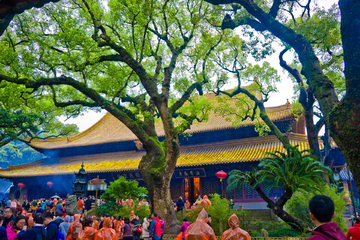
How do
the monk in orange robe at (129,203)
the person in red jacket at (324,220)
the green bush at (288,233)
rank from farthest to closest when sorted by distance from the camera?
the monk in orange robe at (129,203), the green bush at (288,233), the person in red jacket at (324,220)

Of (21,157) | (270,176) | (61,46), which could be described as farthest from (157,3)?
(21,157)

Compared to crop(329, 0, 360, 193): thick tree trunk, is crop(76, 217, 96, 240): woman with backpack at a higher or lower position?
lower

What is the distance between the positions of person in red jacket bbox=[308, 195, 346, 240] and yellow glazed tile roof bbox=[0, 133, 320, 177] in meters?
13.8

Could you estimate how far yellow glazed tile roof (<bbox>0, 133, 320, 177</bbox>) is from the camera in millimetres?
16953

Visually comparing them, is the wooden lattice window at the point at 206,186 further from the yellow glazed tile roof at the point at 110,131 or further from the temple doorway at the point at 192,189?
the yellow glazed tile roof at the point at 110,131

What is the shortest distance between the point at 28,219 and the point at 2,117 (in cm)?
1226

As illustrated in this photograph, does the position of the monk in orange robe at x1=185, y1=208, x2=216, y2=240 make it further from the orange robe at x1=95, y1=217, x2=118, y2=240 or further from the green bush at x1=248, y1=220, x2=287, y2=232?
the green bush at x1=248, y1=220, x2=287, y2=232

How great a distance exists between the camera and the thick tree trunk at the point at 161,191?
9.82 m

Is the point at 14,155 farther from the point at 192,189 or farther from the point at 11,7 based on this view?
the point at 11,7

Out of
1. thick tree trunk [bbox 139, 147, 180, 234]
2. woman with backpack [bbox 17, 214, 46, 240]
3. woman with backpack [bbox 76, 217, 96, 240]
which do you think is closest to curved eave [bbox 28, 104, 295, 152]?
thick tree trunk [bbox 139, 147, 180, 234]

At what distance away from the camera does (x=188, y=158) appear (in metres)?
18.8

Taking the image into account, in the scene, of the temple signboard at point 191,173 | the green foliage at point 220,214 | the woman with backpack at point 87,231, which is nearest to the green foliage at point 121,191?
the green foliage at point 220,214

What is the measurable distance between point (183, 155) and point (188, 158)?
963mm

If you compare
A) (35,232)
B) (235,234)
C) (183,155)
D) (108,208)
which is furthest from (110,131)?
(235,234)
